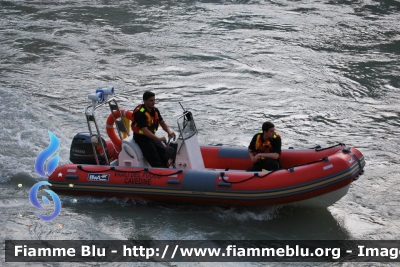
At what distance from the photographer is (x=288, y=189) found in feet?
21.4

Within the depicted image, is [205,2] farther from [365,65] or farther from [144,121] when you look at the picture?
[144,121]

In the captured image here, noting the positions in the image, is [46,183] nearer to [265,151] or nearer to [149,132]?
[149,132]

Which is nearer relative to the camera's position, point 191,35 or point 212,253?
point 212,253

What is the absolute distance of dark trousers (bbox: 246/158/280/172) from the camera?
6969mm

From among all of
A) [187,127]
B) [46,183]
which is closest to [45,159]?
[46,183]

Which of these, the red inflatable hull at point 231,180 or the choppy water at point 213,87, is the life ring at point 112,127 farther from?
the choppy water at point 213,87

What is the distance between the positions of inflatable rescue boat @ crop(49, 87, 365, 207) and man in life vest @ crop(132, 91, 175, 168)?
102 mm

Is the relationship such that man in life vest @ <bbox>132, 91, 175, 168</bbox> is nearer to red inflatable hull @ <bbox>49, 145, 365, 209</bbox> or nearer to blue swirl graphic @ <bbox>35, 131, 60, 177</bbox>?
red inflatable hull @ <bbox>49, 145, 365, 209</bbox>

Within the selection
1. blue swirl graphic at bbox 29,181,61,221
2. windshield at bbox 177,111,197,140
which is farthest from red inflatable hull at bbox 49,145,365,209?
windshield at bbox 177,111,197,140

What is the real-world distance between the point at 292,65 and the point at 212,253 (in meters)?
7.29

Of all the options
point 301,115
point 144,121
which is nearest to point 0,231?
point 144,121

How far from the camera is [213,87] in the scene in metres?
11.7

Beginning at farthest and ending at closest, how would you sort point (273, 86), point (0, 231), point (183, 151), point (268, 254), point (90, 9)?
point (90, 9) < point (273, 86) < point (183, 151) < point (0, 231) < point (268, 254)

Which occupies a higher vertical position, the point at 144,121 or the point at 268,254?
the point at 144,121
